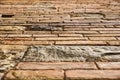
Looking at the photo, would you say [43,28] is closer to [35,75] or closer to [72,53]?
[72,53]

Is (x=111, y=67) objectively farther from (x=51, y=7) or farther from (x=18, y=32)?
(x=51, y=7)

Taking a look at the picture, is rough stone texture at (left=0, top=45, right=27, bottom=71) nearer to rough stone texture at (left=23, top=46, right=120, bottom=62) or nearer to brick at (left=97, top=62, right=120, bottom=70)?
rough stone texture at (left=23, top=46, right=120, bottom=62)

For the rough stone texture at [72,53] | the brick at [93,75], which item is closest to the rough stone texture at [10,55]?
the rough stone texture at [72,53]

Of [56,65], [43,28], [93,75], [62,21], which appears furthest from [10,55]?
[62,21]

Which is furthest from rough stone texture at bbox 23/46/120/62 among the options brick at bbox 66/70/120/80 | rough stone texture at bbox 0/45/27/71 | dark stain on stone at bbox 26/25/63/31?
dark stain on stone at bbox 26/25/63/31

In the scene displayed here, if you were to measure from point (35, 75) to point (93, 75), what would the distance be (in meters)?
0.22

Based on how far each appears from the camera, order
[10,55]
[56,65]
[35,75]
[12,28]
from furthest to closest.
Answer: [12,28], [10,55], [56,65], [35,75]

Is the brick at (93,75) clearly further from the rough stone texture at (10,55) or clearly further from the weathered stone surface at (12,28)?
the weathered stone surface at (12,28)

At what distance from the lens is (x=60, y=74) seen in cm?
106

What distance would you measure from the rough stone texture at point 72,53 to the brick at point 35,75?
147mm

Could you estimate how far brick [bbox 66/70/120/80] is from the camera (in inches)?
40.3

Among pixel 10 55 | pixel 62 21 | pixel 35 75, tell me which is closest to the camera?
pixel 35 75

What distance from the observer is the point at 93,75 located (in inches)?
41.3

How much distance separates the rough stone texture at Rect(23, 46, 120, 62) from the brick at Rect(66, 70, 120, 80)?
0.14 metres
